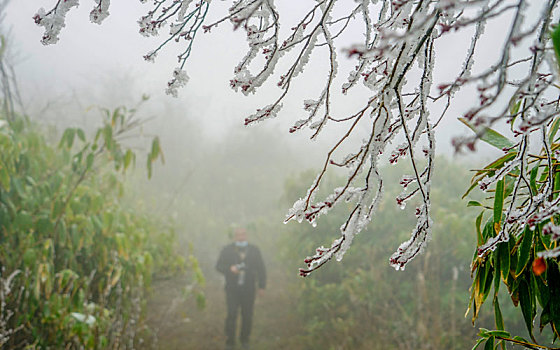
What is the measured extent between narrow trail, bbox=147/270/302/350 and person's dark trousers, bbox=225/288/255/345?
184mm

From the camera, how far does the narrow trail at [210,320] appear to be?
394 cm

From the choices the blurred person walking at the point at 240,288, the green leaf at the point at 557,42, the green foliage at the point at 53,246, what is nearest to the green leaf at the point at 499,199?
the green leaf at the point at 557,42

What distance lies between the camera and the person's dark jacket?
3959 millimetres

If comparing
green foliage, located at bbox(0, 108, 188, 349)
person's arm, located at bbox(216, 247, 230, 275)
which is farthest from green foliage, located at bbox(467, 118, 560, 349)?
person's arm, located at bbox(216, 247, 230, 275)

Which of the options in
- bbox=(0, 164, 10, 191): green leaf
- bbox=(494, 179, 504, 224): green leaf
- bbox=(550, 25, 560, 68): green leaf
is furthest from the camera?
bbox=(0, 164, 10, 191): green leaf

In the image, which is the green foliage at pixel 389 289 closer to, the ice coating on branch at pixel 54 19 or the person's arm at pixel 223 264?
the person's arm at pixel 223 264

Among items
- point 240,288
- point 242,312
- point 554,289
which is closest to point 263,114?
point 554,289

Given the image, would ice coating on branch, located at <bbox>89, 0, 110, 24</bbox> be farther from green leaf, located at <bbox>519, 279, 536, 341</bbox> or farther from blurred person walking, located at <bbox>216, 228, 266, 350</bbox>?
blurred person walking, located at <bbox>216, 228, 266, 350</bbox>

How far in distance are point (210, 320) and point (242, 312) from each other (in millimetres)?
926

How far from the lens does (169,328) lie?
13.4 feet

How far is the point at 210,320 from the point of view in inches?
184

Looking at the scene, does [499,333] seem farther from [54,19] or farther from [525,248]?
[54,19]

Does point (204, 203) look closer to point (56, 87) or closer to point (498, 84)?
point (56, 87)

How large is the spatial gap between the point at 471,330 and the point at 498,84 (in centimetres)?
350
